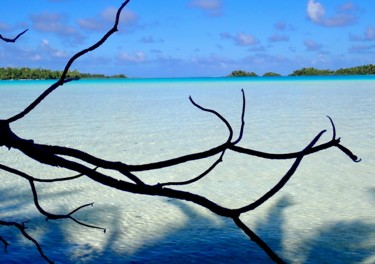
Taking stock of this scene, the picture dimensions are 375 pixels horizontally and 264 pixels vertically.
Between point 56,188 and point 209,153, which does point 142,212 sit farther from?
point 209,153

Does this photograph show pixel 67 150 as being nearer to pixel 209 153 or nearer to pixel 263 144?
pixel 209 153

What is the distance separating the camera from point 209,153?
49 centimetres

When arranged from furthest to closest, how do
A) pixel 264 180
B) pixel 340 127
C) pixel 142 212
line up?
pixel 340 127 < pixel 264 180 < pixel 142 212

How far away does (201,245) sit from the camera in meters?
2.93

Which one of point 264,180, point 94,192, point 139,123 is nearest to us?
point 94,192

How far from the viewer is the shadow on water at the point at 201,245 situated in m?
2.74

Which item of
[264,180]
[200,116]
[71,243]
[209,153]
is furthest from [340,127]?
[209,153]

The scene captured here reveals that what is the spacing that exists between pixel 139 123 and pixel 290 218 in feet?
23.6

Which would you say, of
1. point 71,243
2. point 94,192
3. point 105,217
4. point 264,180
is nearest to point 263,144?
point 264,180

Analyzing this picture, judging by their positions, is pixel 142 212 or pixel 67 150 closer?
pixel 67 150

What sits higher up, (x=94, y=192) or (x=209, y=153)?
(x=209, y=153)

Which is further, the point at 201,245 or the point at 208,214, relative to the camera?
the point at 208,214

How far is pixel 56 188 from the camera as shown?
4402 mm

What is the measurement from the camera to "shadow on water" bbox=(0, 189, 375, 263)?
2744 millimetres
